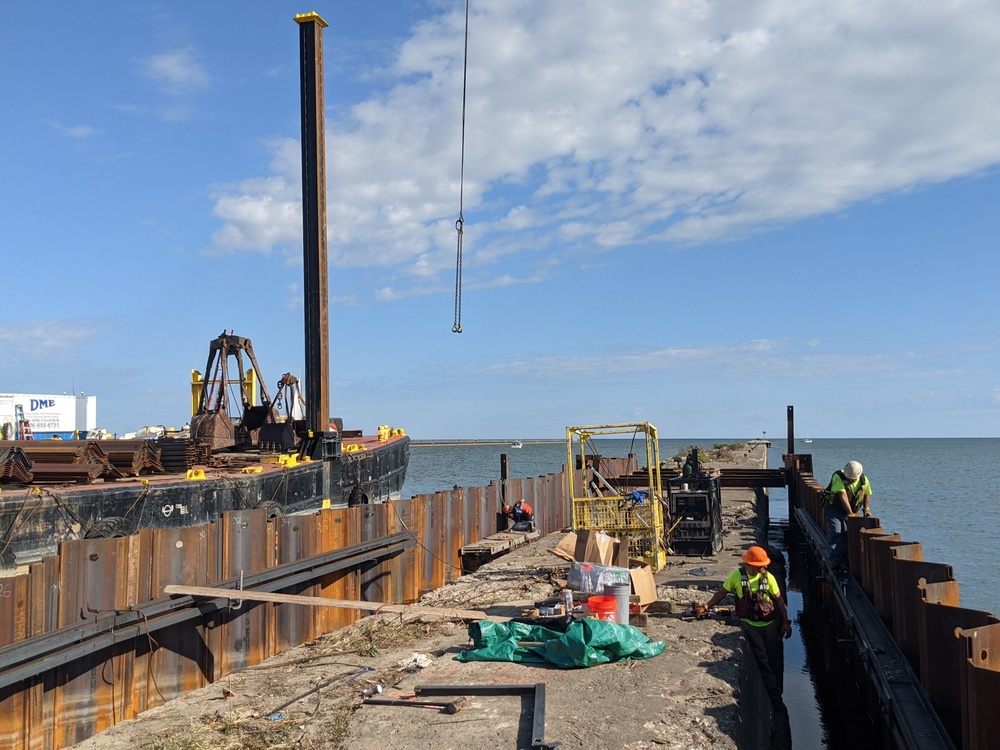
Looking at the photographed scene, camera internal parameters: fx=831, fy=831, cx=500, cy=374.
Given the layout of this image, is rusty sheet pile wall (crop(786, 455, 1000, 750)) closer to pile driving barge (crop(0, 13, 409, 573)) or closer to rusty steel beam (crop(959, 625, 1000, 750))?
rusty steel beam (crop(959, 625, 1000, 750))

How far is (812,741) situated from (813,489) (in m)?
9.63

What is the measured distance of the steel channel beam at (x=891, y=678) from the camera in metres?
6.29

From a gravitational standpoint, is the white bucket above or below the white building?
below

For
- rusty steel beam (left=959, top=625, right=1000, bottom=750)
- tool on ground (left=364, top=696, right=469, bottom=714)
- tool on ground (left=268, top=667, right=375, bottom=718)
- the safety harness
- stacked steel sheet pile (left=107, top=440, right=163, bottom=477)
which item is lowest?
tool on ground (left=268, top=667, right=375, bottom=718)

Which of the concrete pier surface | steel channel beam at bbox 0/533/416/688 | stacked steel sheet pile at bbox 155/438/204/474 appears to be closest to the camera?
Answer: the concrete pier surface

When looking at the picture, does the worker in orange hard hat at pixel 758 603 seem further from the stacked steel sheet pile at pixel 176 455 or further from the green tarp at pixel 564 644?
the stacked steel sheet pile at pixel 176 455

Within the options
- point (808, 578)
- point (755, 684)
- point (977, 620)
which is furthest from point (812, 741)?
point (808, 578)

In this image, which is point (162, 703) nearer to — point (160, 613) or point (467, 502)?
point (160, 613)

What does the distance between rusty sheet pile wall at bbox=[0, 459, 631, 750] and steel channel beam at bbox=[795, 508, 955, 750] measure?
7017 mm

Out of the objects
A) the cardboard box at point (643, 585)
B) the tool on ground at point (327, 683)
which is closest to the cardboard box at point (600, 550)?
the cardboard box at point (643, 585)

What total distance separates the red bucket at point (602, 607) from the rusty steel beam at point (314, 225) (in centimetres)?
1533

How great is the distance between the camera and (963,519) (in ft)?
121

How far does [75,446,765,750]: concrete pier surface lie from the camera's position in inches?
272

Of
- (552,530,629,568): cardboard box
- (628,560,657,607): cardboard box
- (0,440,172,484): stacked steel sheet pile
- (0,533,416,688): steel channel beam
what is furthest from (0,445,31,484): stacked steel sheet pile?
(628,560,657,607): cardboard box
